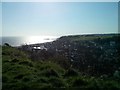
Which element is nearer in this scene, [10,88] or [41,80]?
[10,88]

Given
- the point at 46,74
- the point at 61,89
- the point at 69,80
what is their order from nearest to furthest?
the point at 61,89 < the point at 69,80 < the point at 46,74

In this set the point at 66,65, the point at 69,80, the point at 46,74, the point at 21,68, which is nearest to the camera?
the point at 69,80

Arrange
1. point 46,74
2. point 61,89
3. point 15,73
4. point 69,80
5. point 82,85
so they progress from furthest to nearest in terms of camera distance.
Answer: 1. point 15,73
2. point 46,74
3. point 69,80
4. point 82,85
5. point 61,89

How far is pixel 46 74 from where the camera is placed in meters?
13.0

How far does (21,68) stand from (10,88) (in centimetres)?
448

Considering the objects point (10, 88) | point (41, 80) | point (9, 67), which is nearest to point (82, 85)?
point (41, 80)

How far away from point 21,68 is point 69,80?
13.2ft

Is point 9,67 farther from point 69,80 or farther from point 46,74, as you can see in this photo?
point 69,80

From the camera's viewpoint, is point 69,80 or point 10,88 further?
point 69,80

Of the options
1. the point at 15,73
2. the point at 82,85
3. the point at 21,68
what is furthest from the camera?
the point at 21,68

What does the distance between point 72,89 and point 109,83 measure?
150 centimetres

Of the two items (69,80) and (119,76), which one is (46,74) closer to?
(69,80)

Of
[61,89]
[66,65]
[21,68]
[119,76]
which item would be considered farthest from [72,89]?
[66,65]

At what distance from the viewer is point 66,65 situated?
19094 millimetres
